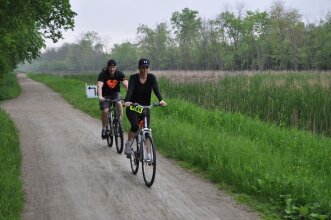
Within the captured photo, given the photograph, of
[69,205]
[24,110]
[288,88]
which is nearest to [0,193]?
[69,205]

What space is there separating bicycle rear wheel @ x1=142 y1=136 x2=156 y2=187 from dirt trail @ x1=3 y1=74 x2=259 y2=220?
0.51 feet

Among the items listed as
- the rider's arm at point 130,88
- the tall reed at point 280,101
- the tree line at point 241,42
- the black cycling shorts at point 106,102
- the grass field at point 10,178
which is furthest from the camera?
the tree line at point 241,42

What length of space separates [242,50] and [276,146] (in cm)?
5859

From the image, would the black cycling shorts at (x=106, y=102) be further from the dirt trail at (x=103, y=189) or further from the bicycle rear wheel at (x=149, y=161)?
the bicycle rear wheel at (x=149, y=161)

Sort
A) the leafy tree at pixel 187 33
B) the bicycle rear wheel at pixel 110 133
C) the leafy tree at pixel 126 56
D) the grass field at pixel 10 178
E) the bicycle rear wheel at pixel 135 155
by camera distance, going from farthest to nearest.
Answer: the leafy tree at pixel 126 56
the leafy tree at pixel 187 33
the bicycle rear wheel at pixel 110 133
the bicycle rear wheel at pixel 135 155
the grass field at pixel 10 178

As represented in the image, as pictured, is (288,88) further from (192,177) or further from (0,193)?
(0,193)

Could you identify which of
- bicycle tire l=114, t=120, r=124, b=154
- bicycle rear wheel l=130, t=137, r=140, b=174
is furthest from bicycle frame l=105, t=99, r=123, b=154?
bicycle rear wheel l=130, t=137, r=140, b=174

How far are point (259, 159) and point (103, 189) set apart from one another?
282cm

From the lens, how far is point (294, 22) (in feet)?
197

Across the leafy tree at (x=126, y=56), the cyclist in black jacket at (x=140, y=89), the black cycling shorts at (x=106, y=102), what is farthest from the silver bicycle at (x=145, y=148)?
the leafy tree at (x=126, y=56)

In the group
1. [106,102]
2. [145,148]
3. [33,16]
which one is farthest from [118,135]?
[33,16]

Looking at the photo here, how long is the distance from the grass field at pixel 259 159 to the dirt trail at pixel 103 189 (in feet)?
1.24

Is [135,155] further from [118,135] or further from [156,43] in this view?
[156,43]

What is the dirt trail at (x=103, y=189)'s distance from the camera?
5.27m
